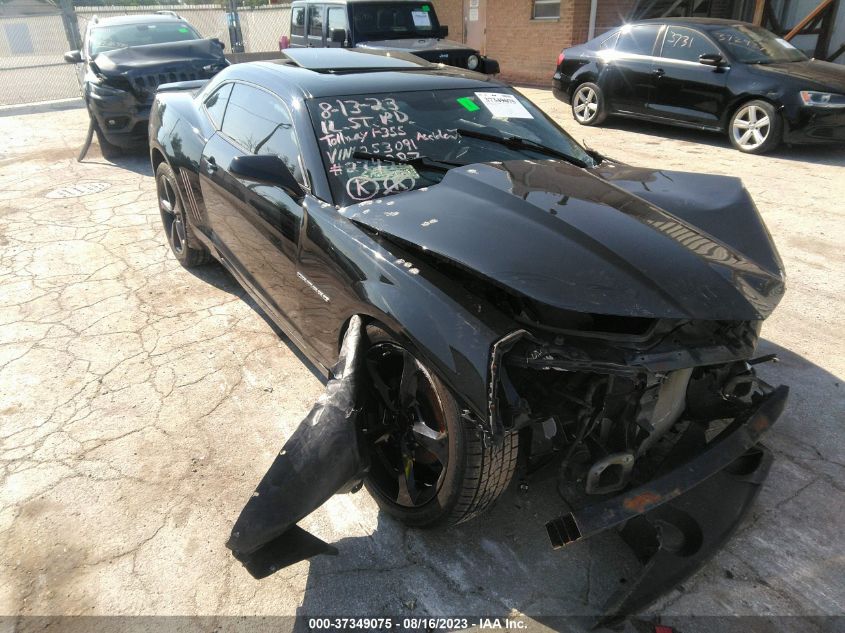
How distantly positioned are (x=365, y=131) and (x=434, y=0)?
1560 centimetres

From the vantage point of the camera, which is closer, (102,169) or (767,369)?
(767,369)

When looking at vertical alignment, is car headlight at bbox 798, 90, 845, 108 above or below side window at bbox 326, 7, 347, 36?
below

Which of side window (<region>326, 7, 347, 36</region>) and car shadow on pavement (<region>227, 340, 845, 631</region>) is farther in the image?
side window (<region>326, 7, 347, 36</region>)

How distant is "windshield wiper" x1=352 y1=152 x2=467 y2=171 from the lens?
278 cm

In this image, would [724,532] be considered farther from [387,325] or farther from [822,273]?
[822,273]

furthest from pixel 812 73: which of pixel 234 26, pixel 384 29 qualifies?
pixel 234 26

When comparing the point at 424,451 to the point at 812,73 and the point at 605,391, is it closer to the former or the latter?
the point at 605,391

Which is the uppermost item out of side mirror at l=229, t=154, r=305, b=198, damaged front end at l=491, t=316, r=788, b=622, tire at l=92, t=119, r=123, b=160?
side mirror at l=229, t=154, r=305, b=198

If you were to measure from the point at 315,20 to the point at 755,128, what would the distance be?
7289mm

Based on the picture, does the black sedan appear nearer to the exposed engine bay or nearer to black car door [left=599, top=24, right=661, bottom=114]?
black car door [left=599, top=24, right=661, bottom=114]

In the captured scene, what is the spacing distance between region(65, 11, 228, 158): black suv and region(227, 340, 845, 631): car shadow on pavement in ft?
23.0

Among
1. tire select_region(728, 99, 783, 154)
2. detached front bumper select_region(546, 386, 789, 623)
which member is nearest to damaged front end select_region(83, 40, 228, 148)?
tire select_region(728, 99, 783, 154)

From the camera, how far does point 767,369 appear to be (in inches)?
131

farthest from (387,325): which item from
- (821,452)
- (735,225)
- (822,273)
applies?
(822,273)
